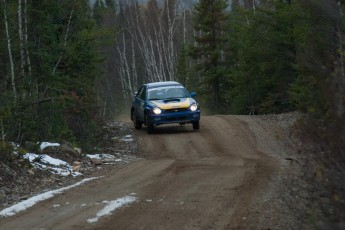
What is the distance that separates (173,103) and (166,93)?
3.54 feet

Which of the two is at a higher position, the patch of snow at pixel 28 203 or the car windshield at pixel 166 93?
the car windshield at pixel 166 93

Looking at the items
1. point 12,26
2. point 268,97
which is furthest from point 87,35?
point 268,97

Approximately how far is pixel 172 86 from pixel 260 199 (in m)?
12.1

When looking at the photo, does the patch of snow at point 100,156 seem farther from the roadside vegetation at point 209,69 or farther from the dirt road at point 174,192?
the dirt road at point 174,192

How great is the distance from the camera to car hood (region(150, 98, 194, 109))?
18.5 meters

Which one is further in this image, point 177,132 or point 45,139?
point 177,132

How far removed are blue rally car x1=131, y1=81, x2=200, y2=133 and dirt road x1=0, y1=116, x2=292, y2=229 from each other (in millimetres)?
2315

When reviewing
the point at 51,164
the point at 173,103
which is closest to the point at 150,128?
the point at 173,103

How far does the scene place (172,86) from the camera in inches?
789

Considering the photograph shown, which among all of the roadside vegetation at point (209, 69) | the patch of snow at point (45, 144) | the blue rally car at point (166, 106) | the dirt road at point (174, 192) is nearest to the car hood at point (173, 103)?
the blue rally car at point (166, 106)

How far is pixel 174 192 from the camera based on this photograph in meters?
9.04

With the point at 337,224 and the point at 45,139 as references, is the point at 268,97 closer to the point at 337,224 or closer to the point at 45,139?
the point at 45,139

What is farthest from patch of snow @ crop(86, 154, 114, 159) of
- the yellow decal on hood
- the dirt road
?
the yellow decal on hood

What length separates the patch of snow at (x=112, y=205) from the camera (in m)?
7.57
